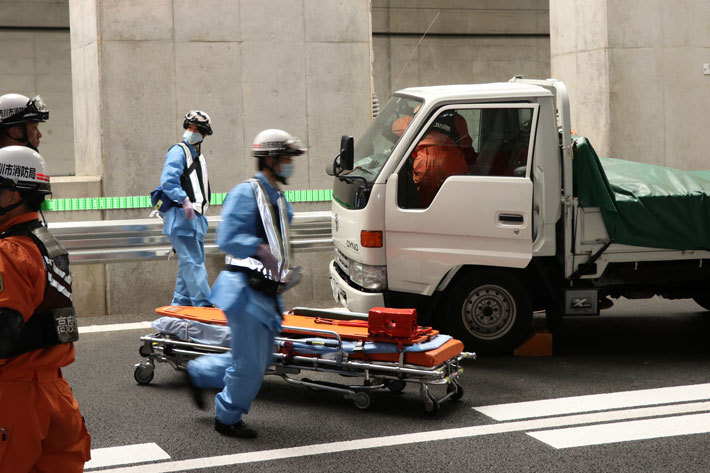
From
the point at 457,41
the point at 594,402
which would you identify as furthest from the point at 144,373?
the point at 457,41

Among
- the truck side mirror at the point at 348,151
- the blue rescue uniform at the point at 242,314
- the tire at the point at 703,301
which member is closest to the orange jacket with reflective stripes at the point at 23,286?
the blue rescue uniform at the point at 242,314

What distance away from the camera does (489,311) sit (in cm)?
838

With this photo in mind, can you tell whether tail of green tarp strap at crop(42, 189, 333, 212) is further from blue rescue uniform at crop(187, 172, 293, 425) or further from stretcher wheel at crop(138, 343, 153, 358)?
blue rescue uniform at crop(187, 172, 293, 425)

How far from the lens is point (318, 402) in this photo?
7.13m

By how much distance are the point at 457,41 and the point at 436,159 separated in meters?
16.8

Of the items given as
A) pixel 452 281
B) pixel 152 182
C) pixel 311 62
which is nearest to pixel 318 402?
pixel 452 281

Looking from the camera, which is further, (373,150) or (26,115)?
(373,150)

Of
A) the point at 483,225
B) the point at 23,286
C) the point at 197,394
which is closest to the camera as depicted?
the point at 23,286

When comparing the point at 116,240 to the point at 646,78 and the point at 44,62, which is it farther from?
the point at 44,62

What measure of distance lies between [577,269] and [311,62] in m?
5.29

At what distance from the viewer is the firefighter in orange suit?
143 inches

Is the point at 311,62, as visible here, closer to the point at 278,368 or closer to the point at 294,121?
the point at 294,121

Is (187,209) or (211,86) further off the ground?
(211,86)

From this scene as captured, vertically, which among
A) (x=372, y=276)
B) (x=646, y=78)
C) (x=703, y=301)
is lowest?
(x=703, y=301)
